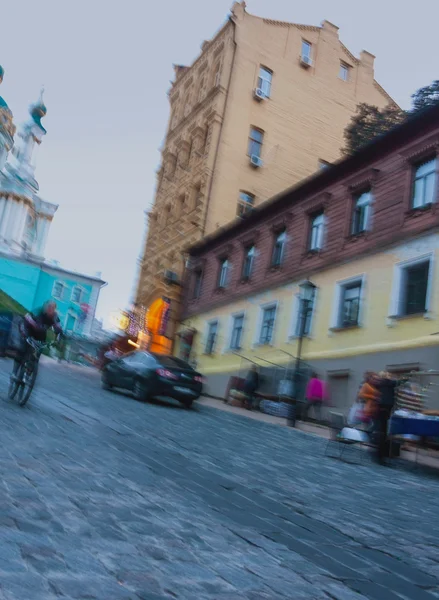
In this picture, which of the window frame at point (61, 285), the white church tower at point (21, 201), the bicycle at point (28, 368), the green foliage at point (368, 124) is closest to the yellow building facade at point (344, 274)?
the bicycle at point (28, 368)

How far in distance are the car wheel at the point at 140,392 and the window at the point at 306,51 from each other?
27.6 m

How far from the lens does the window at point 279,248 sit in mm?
25077

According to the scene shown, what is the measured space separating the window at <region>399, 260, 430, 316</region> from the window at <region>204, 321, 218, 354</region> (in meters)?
12.2

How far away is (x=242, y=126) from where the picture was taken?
33.7 metres

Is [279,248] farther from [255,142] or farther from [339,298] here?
[255,142]

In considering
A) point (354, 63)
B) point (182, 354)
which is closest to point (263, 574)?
point (182, 354)

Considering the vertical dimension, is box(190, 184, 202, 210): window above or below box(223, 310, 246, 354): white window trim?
above

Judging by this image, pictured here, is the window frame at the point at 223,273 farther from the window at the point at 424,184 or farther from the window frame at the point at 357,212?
the window at the point at 424,184

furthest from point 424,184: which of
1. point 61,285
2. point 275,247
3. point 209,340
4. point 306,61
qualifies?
point 61,285

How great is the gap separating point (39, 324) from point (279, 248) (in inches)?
654

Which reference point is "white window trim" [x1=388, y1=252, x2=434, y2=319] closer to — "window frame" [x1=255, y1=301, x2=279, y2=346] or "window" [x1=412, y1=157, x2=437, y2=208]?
"window" [x1=412, y1=157, x2=437, y2=208]

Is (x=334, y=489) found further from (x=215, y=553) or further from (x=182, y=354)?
(x=182, y=354)

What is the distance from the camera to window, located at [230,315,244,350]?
26641 millimetres

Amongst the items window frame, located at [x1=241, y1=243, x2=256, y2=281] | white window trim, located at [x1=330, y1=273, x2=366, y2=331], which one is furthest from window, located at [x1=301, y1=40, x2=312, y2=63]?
white window trim, located at [x1=330, y1=273, x2=366, y2=331]
